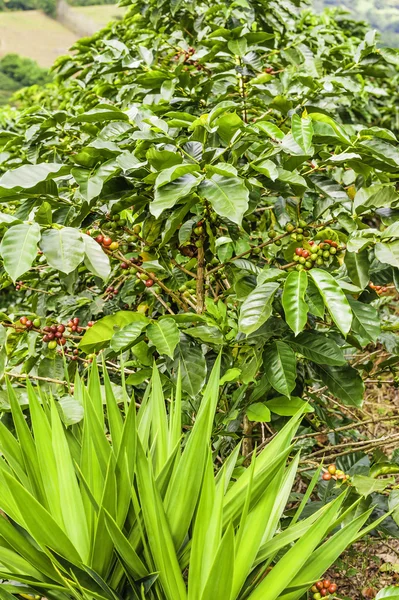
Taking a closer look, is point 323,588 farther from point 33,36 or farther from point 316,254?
point 33,36

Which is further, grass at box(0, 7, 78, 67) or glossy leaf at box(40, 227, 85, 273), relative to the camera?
grass at box(0, 7, 78, 67)

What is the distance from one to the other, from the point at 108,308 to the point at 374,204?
990mm

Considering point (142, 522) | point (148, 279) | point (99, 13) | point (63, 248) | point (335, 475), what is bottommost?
point (335, 475)

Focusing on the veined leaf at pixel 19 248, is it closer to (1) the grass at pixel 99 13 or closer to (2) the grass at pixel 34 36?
(1) the grass at pixel 99 13

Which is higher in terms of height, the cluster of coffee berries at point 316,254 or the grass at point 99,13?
the grass at point 99,13

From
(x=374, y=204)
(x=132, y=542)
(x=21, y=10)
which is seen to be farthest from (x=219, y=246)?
(x=21, y=10)

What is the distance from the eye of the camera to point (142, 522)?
1.07m

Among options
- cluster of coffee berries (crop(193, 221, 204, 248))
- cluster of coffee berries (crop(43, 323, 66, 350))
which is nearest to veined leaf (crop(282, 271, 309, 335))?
cluster of coffee berries (crop(193, 221, 204, 248))

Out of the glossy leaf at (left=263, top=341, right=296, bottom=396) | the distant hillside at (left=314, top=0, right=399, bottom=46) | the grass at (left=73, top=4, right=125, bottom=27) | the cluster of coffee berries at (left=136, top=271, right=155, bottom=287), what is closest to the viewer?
the glossy leaf at (left=263, top=341, right=296, bottom=396)

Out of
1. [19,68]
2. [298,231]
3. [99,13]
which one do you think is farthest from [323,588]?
[19,68]

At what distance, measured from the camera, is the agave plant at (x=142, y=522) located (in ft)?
3.10

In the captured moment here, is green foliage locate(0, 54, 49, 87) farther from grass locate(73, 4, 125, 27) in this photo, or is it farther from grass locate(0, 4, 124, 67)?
grass locate(73, 4, 125, 27)

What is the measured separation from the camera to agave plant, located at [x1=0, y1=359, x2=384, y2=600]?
0.95 m

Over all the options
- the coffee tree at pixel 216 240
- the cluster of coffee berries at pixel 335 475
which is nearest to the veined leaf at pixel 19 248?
the coffee tree at pixel 216 240
